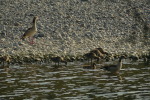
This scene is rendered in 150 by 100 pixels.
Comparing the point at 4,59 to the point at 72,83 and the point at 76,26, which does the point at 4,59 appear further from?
the point at 76,26

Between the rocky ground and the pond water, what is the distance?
297 centimetres

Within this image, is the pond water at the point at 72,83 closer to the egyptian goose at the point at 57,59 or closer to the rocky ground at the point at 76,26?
the egyptian goose at the point at 57,59

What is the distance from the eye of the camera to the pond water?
1736 centimetres

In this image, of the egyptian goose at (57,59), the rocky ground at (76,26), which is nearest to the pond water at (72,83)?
the egyptian goose at (57,59)

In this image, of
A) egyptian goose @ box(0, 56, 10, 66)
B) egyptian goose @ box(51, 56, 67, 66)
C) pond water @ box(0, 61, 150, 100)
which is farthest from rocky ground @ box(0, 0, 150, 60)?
pond water @ box(0, 61, 150, 100)

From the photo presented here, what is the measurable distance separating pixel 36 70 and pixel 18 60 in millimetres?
2419

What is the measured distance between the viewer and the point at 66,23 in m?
31.3

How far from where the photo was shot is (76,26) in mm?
31094

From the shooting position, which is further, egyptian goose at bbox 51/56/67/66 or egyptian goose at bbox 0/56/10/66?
egyptian goose at bbox 51/56/67/66

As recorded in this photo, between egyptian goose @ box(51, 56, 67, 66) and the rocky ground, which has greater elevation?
the rocky ground

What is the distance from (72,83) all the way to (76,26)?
37.9 feet

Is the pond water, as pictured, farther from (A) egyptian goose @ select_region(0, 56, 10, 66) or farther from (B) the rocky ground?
(B) the rocky ground

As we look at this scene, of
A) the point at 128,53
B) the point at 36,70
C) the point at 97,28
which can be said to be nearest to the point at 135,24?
the point at 97,28

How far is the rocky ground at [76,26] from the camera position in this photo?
2773cm
